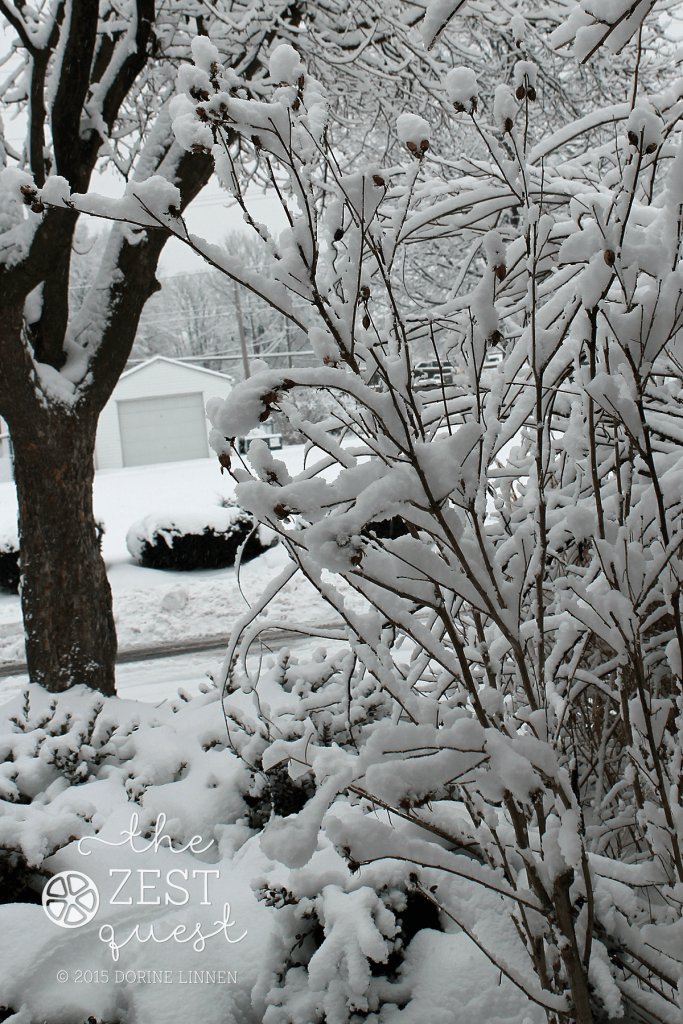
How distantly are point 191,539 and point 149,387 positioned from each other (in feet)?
48.1

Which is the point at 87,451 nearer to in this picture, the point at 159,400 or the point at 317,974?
the point at 317,974

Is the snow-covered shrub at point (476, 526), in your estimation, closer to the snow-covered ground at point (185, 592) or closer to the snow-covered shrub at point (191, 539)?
the snow-covered ground at point (185, 592)

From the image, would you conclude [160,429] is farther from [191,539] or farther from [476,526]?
[476,526]

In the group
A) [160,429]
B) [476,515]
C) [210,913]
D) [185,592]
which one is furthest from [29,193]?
[160,429]

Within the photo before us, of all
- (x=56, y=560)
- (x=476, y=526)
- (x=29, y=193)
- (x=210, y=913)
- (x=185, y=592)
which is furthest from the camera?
(x=185, y=592)

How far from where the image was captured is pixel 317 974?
1568mm

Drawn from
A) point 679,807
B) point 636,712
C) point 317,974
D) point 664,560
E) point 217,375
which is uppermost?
point 217,375

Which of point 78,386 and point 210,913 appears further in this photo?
point 78,386

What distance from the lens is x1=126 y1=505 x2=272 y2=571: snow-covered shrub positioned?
29.4 feet

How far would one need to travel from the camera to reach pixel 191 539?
9.02m

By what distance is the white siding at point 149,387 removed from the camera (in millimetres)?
21906

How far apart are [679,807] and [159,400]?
2284 cm

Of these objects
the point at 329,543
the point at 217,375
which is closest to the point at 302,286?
the point at 329,543

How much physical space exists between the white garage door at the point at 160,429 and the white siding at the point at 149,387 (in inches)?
8.2
